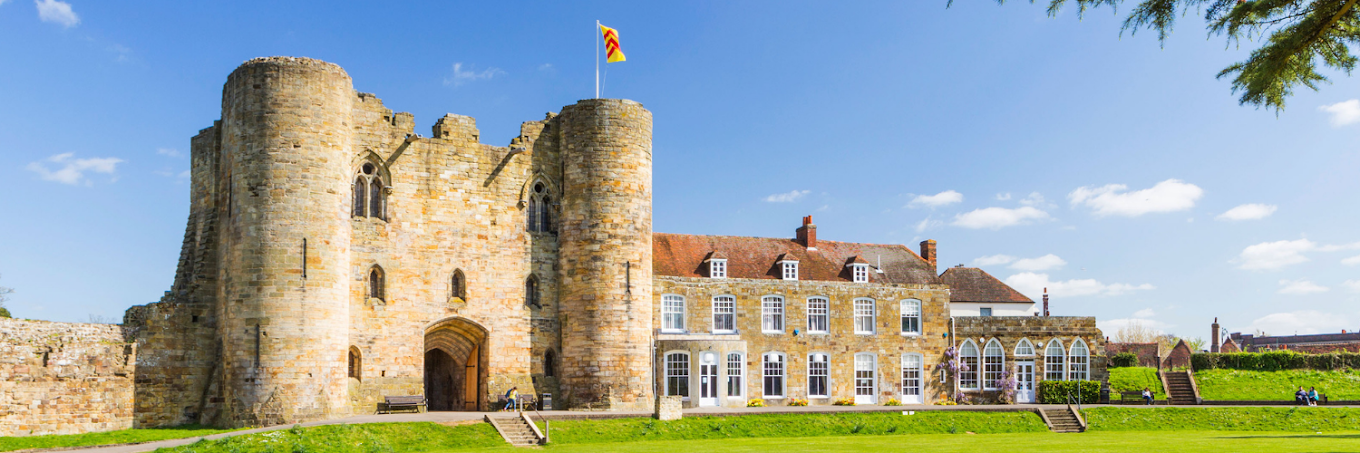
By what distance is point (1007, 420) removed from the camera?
30938 millimetres

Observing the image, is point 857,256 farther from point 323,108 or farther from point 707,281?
point 323,108

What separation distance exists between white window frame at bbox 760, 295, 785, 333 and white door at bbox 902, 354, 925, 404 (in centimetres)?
504

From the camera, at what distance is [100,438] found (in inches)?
899

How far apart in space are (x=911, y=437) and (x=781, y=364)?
900cm

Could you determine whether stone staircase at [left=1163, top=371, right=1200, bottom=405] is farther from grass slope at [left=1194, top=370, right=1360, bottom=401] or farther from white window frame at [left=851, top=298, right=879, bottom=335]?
white window frame at [left=851, top=298, right=879, bottom=335]

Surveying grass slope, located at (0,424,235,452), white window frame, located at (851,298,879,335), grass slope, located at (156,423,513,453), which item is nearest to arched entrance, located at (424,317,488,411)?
grass slope, located at (156,423,513,453)

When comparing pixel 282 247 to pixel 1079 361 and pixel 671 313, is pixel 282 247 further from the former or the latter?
pixel 1079 361

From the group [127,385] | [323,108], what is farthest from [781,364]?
[127,385]

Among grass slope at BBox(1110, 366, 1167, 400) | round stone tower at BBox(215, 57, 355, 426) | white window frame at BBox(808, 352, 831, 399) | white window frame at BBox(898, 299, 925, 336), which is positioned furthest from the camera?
grass slope at BBox(1110, 366, 1167, 400)

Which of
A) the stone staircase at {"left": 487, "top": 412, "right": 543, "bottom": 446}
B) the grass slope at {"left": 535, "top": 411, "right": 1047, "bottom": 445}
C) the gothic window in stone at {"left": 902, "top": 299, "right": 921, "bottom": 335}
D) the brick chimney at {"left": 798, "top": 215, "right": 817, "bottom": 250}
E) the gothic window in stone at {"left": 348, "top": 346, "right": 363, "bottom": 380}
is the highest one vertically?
the brick chimney at {"left": 798, "top": 215, "right": 817, "bottom": 250}

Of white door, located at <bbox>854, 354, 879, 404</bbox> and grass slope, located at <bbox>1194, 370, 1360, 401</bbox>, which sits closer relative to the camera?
white door, located at <bbox>854, 354, 879, 404</bbox>

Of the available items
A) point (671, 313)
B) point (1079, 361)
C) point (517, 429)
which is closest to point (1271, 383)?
point (1079, 361)

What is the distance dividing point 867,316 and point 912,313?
1850 millimetres

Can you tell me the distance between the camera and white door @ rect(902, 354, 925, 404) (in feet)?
124
